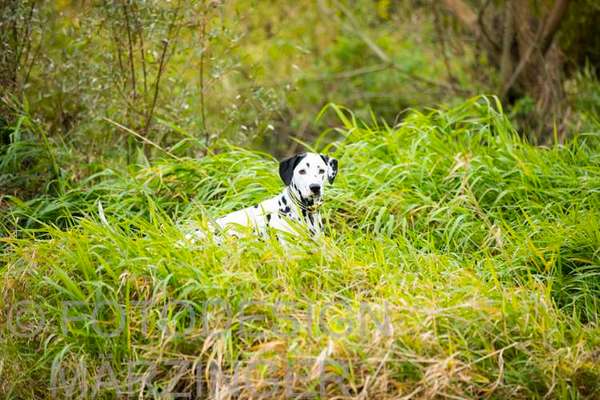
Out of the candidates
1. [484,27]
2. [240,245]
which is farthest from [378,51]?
[240,245]

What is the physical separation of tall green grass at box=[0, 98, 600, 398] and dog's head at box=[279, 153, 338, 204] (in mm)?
261

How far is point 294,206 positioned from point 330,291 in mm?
528

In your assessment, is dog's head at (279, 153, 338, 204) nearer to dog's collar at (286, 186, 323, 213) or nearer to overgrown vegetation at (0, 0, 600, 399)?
dog's collar at (286, 186, 323, 213)

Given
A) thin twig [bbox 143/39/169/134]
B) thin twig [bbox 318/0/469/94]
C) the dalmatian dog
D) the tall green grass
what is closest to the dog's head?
the dalmatian dog

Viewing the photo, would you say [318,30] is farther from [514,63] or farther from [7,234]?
[7,234]

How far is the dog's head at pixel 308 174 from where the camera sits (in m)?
4.43

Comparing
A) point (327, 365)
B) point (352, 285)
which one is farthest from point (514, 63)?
point (327, 365)

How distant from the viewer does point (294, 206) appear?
456 cm

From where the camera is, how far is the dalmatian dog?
447 cm

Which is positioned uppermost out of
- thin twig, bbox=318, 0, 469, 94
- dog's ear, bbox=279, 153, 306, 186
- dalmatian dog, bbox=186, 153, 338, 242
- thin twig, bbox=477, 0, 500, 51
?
dog's ear, bbox=279, 153, 306, 186

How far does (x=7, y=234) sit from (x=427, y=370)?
9.15 ft

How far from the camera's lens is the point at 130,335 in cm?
410

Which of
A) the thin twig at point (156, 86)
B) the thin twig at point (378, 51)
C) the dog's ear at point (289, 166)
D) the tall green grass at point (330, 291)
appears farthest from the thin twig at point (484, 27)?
the dog's ear at point (289, 166)

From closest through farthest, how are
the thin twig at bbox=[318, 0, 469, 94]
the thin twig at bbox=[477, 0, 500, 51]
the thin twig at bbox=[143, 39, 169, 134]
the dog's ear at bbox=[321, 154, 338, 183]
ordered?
1. the dog's ear at bbox=[321, 154, 338, 183]
2. the thin twig at bbox=[143, 39, 169, 134]
3. the thin twig at bbox=[477, 0, 500, 51]
4. the thin twig at bbox=[318, 0, 469, 94]
